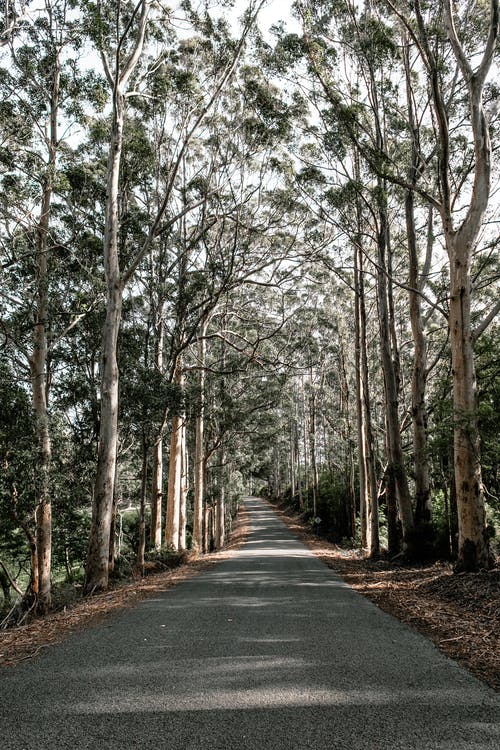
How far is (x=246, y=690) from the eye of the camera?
3.36 meters

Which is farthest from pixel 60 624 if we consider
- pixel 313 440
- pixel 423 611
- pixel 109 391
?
pixel 313 440

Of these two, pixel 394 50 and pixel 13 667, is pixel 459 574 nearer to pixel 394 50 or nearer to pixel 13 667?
pixel 13 667

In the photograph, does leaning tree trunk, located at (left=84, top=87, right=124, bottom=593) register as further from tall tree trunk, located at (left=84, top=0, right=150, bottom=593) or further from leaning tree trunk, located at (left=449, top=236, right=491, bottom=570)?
leaning tree trunk, located at (left=449, top=236, right=491, bottom=570)

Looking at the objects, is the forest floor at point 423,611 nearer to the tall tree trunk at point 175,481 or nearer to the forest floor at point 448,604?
the forest floor at point 448,604

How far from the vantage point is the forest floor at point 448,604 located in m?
4.43

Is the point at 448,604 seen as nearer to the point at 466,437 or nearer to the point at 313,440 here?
the point at 466,437

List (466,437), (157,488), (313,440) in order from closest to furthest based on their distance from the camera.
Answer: (466,437) < (157,488) < (313,440)

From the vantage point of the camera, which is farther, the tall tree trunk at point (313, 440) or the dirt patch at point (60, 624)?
the tall tree trunk at point (313, 440)

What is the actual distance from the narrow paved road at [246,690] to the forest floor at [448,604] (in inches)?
11.4

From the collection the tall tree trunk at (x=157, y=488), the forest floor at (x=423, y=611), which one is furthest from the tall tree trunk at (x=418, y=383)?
the tall tree trunk at (x=157, y=488)

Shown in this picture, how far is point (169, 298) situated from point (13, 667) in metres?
12.7

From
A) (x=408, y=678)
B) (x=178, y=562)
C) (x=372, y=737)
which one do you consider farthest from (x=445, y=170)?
(x=178, y=562)

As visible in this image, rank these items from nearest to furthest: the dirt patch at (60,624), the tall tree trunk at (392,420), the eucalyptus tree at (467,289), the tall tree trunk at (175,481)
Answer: the dirt patch at (60,624) → the eucalyptus tree at (467,289) → the tall tree trunk at (392,420) → the tall tree trunk at (175,481)

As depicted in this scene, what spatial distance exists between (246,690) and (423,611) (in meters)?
3.88
